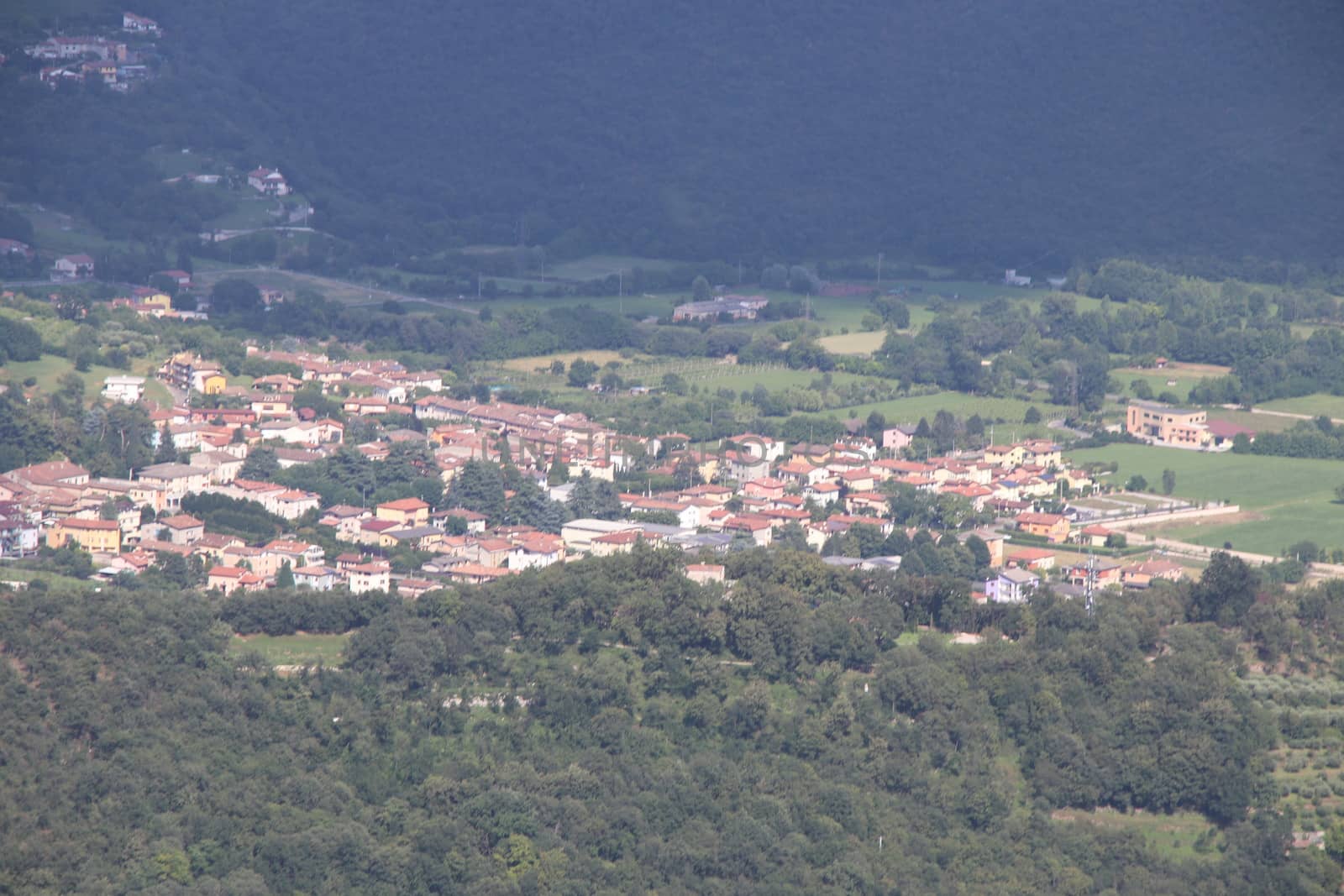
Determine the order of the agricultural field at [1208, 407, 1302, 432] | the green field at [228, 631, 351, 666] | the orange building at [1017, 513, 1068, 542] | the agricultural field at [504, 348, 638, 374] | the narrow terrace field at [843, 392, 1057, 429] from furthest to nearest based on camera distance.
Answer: the agricultural field at [504, 348, 638, 374] → the agricultural field at [1208, 407, 1302, 432] → the narrow terrace field at [843, 392, 1057, 429] → the orange building at [1017, 513, 1068, 542] → the green field at [228, 631, 351, 666]

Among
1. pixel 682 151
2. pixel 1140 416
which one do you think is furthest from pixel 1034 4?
pixel 1140 416

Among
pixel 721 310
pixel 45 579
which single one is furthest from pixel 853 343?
pixel 45 579

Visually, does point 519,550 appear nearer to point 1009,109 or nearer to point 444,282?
point 444,282

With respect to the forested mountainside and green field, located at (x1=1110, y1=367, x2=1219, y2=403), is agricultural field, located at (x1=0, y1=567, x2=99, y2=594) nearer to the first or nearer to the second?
green field, located at (x1=1110, y1=367, x2=1219, y2=403)

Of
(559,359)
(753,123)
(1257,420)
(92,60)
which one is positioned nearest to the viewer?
(1257,420)

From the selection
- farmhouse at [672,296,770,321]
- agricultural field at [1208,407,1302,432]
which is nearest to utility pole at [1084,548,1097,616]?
agricultural field at [1208,407,1302,432]

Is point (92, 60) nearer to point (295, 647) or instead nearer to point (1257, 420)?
point (1257, 420)
